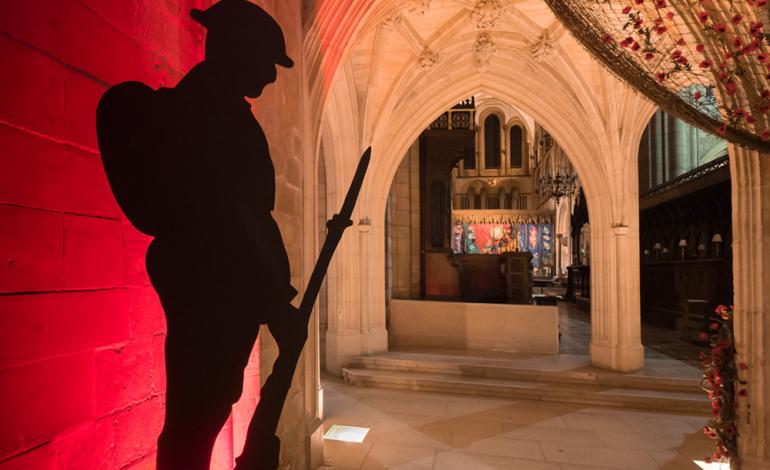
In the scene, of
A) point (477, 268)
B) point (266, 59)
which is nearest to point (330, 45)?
point (266, 59)

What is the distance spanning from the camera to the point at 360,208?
7066mm

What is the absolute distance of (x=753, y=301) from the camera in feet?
10.3

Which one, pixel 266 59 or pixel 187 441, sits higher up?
pixel 266 59

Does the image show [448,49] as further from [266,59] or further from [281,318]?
[281,318]

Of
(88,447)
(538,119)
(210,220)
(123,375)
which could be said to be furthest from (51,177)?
(538,119)

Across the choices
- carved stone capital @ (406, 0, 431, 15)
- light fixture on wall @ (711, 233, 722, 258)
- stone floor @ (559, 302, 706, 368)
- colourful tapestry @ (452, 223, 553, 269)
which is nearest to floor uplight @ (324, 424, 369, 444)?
stone floor @ (559, 302, 706, 368)

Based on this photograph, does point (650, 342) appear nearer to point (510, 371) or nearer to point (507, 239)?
point (510, 371)

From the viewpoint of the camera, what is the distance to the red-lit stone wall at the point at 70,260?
0.94m

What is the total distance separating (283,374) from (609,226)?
6.12 meters

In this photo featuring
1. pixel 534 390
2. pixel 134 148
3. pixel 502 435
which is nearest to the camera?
pixel 134 148

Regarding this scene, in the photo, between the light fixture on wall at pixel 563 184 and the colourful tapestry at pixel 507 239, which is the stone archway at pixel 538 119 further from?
the colourful tapestry at pixel 507 239

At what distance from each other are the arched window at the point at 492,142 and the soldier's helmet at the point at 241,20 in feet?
88.4

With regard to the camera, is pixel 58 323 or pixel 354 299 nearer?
pixel 58 323

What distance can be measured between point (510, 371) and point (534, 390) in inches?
19.1
